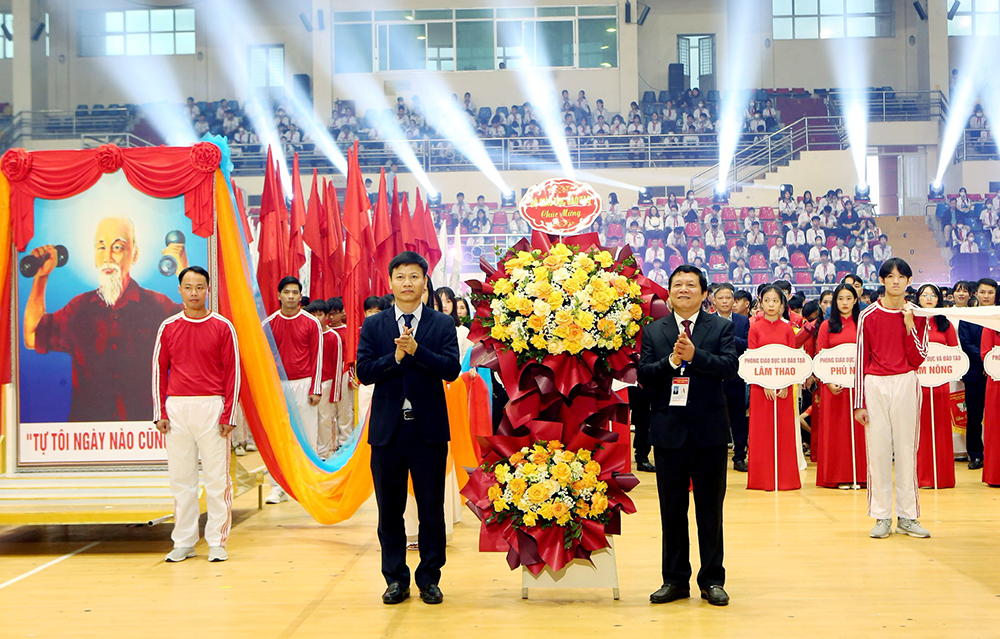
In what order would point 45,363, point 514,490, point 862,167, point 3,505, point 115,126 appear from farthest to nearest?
point 115,126, point 862,167, point 45,363, point 3,505, point 514,490

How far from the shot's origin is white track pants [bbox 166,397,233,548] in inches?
200

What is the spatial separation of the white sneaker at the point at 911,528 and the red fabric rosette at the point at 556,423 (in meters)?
2.24

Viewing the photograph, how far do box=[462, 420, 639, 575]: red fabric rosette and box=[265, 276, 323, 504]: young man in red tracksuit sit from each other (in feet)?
9.79

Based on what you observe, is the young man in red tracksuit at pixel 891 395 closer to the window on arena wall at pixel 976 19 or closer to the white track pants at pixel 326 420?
the white track pants at pixel 326 420

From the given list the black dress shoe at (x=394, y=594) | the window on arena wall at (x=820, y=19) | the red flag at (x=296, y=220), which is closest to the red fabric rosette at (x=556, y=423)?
the black dress shoe at (x=394, y=594)

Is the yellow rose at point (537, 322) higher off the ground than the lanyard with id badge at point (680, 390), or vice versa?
the yellow rose at point (537, 322)

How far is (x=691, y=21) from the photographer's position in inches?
870

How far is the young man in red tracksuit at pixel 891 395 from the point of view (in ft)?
17.6

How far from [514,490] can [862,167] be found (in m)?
17.6

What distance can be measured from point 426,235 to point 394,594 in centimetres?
641

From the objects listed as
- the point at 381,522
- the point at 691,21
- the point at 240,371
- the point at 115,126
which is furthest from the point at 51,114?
the point at 381,522

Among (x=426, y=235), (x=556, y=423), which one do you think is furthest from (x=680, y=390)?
(x=426, y=235)

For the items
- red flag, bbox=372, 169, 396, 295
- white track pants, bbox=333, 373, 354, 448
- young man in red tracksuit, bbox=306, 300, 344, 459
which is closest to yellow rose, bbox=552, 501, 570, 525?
young man in red tracksuit, bbox=306, 300, 344, 459

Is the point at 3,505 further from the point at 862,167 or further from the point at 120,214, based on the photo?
the point at 862,167
